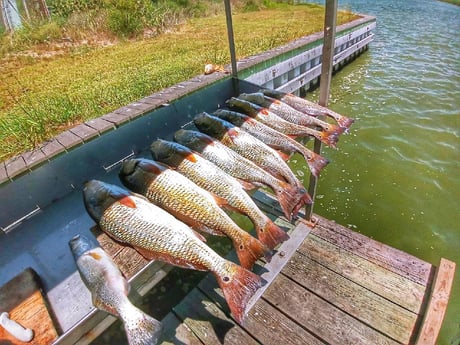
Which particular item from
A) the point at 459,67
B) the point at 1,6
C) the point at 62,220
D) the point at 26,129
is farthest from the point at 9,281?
the point at 1,6

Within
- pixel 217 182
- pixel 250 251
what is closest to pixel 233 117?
pixel 217 182

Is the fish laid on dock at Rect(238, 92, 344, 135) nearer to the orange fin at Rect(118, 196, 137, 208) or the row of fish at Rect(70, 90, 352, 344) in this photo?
the row of fish at Rect(70, 90, 352, 344)

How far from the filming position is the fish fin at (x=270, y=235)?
2045mm

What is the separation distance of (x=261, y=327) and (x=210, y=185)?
4.77 ft

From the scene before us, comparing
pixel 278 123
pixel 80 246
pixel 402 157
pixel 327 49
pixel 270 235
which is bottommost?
pixel 402 157

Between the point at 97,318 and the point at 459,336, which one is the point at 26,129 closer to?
the point at 97,318

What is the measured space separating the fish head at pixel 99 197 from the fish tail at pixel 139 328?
2.37 feet

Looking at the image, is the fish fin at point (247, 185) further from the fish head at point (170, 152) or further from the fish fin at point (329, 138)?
the fish fin at point (329, 138)

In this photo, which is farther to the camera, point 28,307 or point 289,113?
point 289,113

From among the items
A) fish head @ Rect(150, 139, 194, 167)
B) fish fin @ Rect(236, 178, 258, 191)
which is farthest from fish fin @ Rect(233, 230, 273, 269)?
fish head @ Rect(150, 139, 194, 167)

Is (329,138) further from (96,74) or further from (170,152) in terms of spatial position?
(96,74)

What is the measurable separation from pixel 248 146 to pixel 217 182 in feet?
1.85

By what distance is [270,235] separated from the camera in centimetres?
208

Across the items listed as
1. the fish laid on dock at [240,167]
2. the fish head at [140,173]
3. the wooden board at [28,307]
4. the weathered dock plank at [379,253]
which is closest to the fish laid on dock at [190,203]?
the fish head at [140,173]
